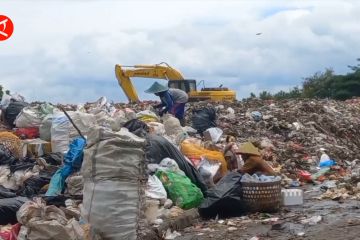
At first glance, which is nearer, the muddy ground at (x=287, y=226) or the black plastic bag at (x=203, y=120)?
the muddy ground at (x=287, y=226)

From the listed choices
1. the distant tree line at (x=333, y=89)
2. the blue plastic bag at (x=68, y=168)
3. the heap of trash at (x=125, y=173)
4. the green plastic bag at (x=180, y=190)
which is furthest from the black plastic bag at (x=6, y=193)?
the distant tree line at (x=333, y=89)

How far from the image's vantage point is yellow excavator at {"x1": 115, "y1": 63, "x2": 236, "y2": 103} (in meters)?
22.5

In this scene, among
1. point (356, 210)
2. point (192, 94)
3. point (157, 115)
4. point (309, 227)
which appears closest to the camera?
point (309, 227)

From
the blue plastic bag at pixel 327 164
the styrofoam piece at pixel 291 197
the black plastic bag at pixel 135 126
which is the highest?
the black plastic bag at pixel 135 126

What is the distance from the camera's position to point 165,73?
76.6 ft

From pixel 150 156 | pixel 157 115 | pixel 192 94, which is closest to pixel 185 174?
pixel 150 156

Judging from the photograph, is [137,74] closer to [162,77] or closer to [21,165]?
[162,77]

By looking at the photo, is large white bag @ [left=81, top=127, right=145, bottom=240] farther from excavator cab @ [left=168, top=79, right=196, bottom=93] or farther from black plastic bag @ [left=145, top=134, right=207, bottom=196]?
excavator cab @ [left=168, top=79, right=196, bottom=93]

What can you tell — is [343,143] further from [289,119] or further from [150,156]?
[150,156]

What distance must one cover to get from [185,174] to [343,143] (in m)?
8.12

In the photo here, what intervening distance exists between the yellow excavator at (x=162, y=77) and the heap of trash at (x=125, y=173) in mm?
8703

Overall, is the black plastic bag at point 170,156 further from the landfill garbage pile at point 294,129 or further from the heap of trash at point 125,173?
the landfill garbage pile at point 294,129

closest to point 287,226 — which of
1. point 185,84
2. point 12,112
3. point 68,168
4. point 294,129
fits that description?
point 68,168

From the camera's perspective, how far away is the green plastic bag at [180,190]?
7520mm
